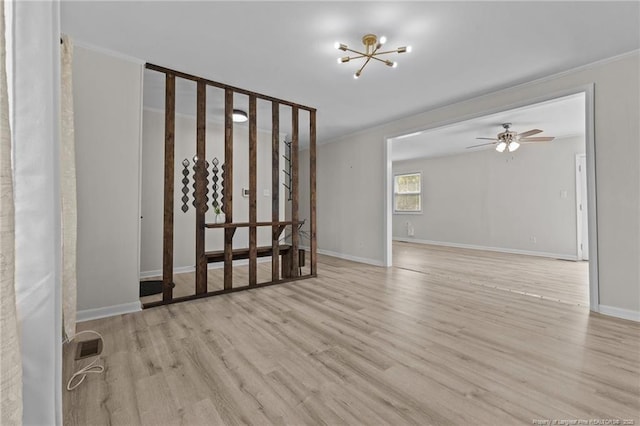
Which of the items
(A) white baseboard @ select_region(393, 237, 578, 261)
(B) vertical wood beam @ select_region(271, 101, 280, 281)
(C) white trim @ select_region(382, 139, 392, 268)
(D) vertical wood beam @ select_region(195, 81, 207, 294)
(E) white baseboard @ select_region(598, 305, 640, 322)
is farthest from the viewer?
(A) white baseboard @ select_region(393, 237, 578, 261)

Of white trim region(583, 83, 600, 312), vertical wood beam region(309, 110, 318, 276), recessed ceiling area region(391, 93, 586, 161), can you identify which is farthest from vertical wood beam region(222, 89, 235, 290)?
white trim region(583, 83, 600, 312)

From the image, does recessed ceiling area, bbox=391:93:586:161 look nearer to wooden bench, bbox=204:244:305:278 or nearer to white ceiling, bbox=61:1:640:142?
white ceiling, bbox=61:1:640:142

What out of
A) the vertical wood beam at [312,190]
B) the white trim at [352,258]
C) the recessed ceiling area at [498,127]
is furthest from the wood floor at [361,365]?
the recessed ceiling area at [498,127]

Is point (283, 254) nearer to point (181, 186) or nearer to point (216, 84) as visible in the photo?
point (181, 186)

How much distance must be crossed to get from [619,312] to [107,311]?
4.78 meters

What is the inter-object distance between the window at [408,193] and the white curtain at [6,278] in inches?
350

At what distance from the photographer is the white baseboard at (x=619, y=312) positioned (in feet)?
8.75

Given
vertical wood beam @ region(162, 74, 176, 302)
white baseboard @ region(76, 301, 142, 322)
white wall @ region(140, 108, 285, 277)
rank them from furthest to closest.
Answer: white wall @ region(140, 108, 285, 277) < vertical wood beam @ region(162, 74, 176, 302) < white baseboard @ region(76, 301, 142, 322)

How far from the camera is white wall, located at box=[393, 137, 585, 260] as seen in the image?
6.02 m

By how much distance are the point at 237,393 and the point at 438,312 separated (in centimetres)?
200

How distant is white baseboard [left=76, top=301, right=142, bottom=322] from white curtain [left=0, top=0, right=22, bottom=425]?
256cm

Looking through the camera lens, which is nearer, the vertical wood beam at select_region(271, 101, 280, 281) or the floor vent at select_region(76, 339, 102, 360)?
the floor vent at select_region(76, 339, 102, 360)

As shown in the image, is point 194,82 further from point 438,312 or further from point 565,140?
point 565,140

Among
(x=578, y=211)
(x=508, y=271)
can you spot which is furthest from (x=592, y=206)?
(x=578, y=211)
